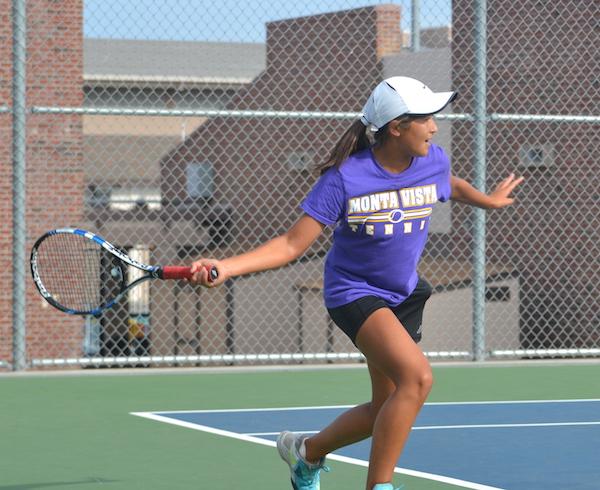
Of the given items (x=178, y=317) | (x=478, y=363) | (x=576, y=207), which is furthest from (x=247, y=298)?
(x=478, y=363)

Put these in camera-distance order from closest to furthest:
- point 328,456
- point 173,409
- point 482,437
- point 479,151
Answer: point 328,456 → point 482,437 → point 173,409 → point 479,151

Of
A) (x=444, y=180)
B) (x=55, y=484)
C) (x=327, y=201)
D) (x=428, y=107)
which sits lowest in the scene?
(x=55, y=484)

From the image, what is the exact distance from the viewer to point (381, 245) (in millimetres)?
5227

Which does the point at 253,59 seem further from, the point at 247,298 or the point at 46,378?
the point at 46,378

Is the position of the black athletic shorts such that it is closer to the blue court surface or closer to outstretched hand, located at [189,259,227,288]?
outstretched hand, located at [189,259,227,288]

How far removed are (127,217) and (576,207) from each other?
12.8 m

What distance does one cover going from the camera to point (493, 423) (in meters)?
7.66

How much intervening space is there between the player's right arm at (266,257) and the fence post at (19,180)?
4806mm

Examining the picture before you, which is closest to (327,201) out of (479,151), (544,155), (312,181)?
(479,151)

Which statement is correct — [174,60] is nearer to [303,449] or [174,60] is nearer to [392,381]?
[303,449]

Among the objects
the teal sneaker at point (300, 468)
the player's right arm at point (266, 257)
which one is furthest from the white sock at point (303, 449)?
the player's right arm at point (266, 257)

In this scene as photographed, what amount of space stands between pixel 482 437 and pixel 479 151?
362 centimetres

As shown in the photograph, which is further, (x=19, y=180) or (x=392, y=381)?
(x=19, y=180)

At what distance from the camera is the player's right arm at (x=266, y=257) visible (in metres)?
4.65
